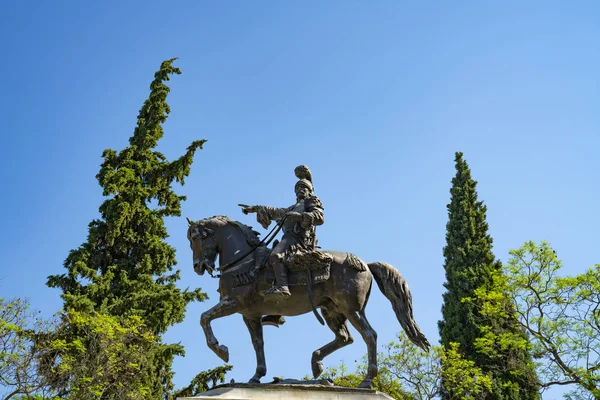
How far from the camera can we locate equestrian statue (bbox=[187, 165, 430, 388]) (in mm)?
8961

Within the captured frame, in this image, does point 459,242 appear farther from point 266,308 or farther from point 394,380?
point 266,308

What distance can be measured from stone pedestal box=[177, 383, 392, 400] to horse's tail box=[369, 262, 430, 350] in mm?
1110

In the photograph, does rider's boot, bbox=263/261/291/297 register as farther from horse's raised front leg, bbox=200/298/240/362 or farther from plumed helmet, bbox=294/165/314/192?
plumed helmet, bbox=294/165/314/192

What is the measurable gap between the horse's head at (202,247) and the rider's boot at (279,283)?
1.00 meters

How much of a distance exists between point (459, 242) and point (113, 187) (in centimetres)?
1459

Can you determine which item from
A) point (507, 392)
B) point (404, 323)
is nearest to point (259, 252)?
point (404, 323)

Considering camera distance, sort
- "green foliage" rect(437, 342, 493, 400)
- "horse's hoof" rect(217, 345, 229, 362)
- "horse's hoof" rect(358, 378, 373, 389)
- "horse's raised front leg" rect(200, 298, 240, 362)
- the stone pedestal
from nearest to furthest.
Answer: the stone pedestal → "horse's hoof" rect(217, 345, 229, 362) → "horse's raised front leg" rect(200, 298, 240, 362) → "horse's hoof" rect(358, 378, 373, 389) → "green foliage" rect(437, 342, 493, 400)

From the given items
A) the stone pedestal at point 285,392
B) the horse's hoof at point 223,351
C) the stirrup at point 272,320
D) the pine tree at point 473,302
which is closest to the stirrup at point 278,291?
the stirrup at point 272,320

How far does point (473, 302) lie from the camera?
24750 mm

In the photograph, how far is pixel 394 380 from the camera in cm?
2136

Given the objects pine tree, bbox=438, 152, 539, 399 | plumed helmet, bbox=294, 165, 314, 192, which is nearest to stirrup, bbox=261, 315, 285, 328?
plumed helmet, bbox=294, 165, 314, 192

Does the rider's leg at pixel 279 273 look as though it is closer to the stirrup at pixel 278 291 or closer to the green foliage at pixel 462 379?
the stirrup at pixel 278 291

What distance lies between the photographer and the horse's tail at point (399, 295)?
9.14 metres

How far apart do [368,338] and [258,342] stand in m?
1.57
